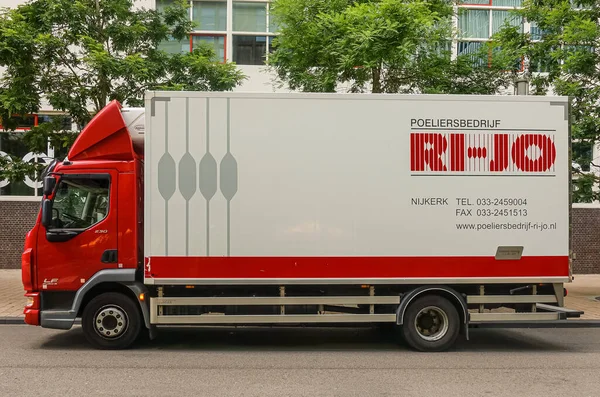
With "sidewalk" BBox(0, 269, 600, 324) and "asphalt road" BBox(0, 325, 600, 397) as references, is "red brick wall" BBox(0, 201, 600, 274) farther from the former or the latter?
"asphalt road" BBox(0, 325, 600, 397)

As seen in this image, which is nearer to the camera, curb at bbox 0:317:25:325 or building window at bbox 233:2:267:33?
curb at bbox 0:317:25:325

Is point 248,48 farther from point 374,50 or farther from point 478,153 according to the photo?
point 478,153

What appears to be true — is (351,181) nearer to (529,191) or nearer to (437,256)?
(437,256)

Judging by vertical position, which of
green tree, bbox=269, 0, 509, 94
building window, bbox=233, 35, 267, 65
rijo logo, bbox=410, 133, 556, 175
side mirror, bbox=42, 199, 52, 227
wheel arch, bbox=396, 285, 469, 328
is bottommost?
wheel arch, bbox=396, 285, 469, 328

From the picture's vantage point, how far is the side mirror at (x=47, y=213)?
7.99 meters

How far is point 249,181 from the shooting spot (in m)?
7.95

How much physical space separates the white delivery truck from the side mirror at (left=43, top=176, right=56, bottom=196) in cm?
3

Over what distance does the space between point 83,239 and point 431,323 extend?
4.82 m

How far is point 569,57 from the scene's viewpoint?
12.6 m

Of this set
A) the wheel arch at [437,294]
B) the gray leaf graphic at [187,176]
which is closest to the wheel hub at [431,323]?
the wheel arch at [437,294]

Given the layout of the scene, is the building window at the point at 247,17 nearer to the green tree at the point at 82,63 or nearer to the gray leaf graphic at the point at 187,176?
the green tree at the point at 82,63

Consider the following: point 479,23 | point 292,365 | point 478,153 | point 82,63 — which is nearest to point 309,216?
point 292,365

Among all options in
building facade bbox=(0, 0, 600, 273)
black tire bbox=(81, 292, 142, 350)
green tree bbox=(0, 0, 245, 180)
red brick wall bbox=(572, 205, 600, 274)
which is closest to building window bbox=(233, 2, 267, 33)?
building facade bbox=(0, 0, 600, 273)

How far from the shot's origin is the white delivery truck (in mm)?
7926
